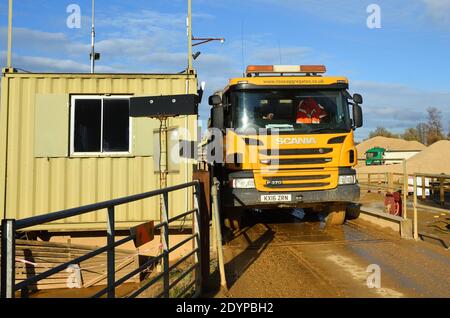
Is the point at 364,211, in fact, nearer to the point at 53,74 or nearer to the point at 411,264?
the point at 411,264

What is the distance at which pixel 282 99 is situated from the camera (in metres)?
8.00

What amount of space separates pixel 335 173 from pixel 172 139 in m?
3.36

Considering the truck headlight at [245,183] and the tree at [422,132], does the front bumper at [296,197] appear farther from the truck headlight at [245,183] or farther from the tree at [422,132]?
the tree at [422,132]

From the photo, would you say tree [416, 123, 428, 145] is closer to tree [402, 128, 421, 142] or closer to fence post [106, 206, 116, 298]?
tree [402, 128, 421, 142]

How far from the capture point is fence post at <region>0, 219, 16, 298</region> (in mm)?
1980

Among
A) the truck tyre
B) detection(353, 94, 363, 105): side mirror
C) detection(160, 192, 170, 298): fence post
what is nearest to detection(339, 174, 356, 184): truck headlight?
detection(353, 94, 363, 105): side mirror

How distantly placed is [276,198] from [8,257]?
6089 mm

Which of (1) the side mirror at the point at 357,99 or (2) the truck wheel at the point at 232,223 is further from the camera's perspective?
(2) the truck wheel at the point at 232,223

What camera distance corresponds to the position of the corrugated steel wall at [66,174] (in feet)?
27.3

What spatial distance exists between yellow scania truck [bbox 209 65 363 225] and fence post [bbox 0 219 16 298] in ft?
19.1

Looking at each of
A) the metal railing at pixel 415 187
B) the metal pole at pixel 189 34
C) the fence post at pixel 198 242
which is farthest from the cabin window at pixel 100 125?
the metal railing at pixel 415 187

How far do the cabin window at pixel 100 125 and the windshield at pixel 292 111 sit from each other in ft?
7.88
